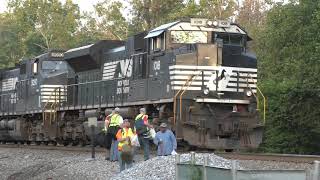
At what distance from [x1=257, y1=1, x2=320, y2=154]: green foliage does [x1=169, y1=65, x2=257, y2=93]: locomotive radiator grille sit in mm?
8112

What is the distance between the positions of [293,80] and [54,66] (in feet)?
33.0

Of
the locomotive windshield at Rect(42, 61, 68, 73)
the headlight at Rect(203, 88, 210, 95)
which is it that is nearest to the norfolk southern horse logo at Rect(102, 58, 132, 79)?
the headlight at Rect(203, 88, 210, 95)

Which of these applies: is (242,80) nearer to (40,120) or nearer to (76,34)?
(40,120)

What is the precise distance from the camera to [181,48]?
16.7 metres

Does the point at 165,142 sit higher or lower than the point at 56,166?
higher

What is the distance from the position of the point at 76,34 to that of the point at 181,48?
49662 millimetres

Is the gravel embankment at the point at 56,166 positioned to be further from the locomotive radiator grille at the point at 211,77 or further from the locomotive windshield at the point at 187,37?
the locomotive windshield at the point at 187,37

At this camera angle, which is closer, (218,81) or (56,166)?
(56,166)

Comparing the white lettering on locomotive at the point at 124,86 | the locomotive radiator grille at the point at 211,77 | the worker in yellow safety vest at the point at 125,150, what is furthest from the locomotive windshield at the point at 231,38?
the worker in yellow safety vest at the point at 125,150

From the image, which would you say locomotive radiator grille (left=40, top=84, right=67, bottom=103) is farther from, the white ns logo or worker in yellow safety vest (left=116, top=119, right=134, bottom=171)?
worker in yellow safety vest (left=116, top=119, right=134, bottom=171)

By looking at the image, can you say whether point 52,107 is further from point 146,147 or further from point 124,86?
point 146,147

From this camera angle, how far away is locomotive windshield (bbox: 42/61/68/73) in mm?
25984

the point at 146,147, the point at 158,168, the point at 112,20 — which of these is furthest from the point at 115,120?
the point at 112,20

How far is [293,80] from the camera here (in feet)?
85.6
